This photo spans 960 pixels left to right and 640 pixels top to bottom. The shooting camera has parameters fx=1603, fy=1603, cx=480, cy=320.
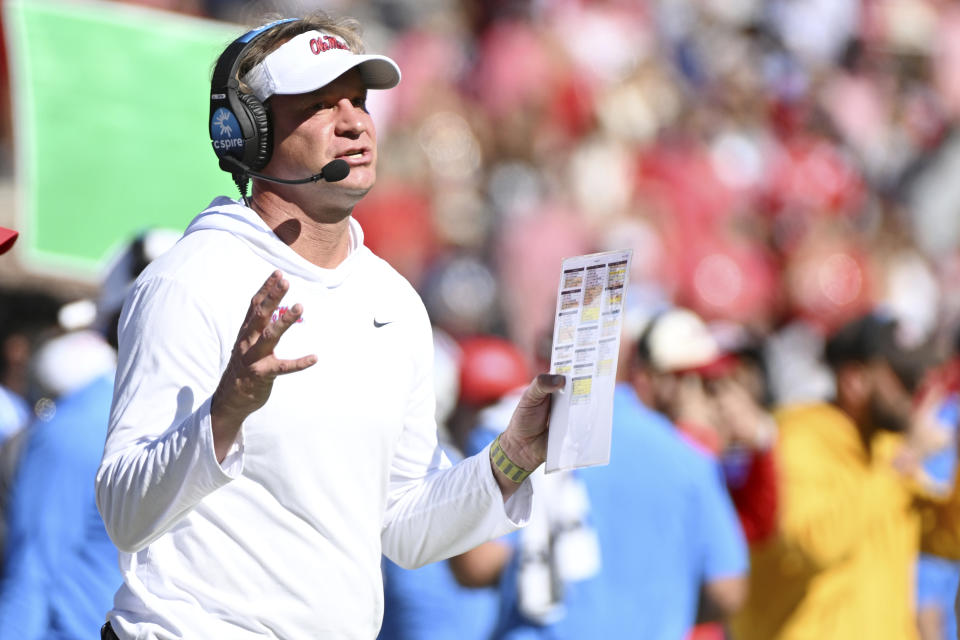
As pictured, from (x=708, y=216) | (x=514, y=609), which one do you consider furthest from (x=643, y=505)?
(x=708, y=216)

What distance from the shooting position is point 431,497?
3.36m

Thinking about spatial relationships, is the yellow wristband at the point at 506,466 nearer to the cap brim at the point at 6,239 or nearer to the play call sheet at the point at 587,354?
the play call sheet at the point at 587,354

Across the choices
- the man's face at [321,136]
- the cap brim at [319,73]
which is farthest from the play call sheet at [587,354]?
the cap brim at [319,73]

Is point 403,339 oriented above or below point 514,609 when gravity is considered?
above

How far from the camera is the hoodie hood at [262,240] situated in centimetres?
312

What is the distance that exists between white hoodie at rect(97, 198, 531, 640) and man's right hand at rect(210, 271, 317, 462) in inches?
2.1

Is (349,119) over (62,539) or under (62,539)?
over

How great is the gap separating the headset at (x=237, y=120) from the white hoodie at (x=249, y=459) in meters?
0.11

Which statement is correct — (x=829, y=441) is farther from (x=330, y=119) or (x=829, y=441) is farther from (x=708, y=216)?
(x=708, y=216)

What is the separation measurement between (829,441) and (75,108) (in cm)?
343

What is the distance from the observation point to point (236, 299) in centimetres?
301

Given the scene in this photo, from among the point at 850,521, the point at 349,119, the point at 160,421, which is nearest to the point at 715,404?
the point at 850,521

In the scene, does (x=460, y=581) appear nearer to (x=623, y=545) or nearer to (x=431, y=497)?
(x=623, y=545)

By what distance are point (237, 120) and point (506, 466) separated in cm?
87
